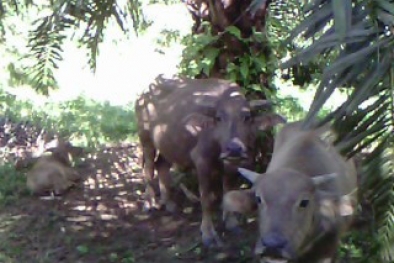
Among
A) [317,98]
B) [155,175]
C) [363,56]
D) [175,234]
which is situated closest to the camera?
[363,56]

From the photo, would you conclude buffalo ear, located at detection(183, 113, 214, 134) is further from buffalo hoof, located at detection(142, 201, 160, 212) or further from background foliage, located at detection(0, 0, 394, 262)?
background foliage, located at detection(0, 0, 394, 262)

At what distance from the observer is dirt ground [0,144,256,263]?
22.3 feet

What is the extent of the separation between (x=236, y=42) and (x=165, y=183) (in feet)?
5.49

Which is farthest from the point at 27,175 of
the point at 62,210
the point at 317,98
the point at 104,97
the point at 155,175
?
the point at 317,98

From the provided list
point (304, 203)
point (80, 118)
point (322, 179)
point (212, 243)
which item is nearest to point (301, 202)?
point (304, 203)

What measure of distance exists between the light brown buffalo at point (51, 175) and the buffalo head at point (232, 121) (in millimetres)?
1848

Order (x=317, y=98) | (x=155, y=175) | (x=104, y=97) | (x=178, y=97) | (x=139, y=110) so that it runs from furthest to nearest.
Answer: (x=104, y=97) → (x=155, y=175) → (x=139, y=110) → (x=178, y=97) → (x=317, y=98)

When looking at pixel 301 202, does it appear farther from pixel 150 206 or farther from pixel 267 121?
pixel 150 206

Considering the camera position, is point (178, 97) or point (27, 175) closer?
point (178, 97)

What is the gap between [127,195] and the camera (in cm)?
847

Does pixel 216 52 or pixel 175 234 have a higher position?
pixel 216 52

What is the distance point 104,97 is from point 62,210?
6822mm

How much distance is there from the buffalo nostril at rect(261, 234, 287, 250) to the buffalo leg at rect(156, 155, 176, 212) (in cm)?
349

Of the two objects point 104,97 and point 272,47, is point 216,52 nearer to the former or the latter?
point 272,47
